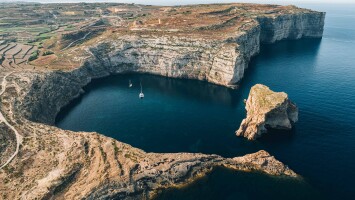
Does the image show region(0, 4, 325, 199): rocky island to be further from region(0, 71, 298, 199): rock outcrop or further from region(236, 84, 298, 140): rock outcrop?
region(236, 84, 298, 140): rock outcrop

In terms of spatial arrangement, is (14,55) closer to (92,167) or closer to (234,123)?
(92,167)

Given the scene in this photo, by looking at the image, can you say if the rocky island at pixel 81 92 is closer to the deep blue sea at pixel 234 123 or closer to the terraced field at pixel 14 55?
the terraced field at pixel 14 55

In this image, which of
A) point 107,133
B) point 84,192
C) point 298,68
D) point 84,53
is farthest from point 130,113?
point 298,68

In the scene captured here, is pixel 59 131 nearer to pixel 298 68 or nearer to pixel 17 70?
pixel 17 70

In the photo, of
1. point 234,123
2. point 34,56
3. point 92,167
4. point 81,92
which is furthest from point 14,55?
point 234,123

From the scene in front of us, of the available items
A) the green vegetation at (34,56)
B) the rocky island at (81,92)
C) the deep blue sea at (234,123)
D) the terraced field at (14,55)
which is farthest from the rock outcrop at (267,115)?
the green vegetation at (34,56)

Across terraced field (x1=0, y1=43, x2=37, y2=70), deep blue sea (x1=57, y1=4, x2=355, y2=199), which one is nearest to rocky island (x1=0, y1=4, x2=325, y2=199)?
terraced field (x1=0, y1=43, x2=37, y2=70)
